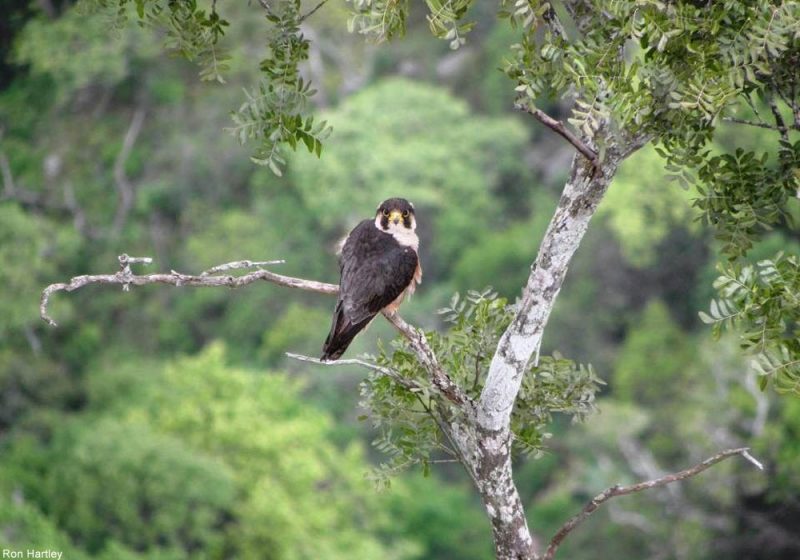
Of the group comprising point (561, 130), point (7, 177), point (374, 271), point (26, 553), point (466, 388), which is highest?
point (7, 177)

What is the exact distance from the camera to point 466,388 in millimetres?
7016

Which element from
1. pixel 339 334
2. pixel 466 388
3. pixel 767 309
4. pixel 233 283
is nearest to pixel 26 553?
pixel 339 334

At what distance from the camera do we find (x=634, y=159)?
3950 cm

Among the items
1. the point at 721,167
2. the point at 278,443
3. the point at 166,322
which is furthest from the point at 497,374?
the point at 166,322

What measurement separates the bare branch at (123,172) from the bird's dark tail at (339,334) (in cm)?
3122

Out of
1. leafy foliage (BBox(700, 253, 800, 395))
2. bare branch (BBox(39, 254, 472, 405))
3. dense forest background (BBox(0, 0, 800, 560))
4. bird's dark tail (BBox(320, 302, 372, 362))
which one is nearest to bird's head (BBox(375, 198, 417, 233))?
bird's dark tail (BBox(320, 302, 372, 362))

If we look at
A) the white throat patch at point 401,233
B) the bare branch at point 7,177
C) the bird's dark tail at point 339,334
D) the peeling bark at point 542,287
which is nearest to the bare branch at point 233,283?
the peeling bark at point 542,287

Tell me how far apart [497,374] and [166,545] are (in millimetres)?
22027

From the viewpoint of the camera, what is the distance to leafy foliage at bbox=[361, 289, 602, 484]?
6.96 metres

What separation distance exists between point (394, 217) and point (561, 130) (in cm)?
290

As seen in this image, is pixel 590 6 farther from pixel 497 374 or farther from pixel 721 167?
pixel 497 374

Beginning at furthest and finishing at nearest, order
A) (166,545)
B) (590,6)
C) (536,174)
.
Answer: (536,174) → (166,545) → (590,6)

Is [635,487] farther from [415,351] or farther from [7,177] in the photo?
[7,177]

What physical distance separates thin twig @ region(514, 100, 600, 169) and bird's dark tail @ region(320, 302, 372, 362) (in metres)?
2.30
